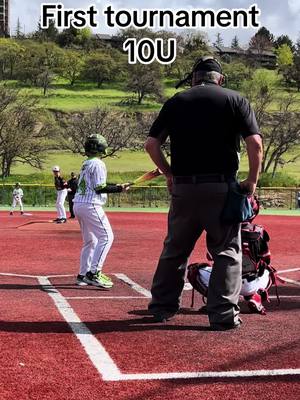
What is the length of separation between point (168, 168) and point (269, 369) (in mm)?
2129

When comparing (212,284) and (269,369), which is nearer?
(269,369)

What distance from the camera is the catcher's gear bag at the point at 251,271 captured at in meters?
5.74

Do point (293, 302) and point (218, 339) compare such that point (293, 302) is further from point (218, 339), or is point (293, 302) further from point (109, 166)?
point (109, 166)

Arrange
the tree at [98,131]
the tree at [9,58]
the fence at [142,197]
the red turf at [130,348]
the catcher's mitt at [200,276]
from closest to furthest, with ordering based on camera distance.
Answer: the red turf at [130,348]
the catcher's mitt at [200,276]
the fence at [142,197]
the tree at [98,131]
the tree at [9,58]

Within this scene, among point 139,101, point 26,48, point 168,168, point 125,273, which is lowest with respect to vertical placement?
point 125,273

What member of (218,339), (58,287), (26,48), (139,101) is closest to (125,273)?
(58,287)

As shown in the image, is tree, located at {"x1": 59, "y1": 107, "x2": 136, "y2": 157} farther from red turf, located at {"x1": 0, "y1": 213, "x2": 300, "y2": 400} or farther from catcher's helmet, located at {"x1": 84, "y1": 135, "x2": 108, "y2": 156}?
red turf, located at {"x1": 0, "y1": 213, "x2": 300, "y2": 400}

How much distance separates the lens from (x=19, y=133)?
53.9 m

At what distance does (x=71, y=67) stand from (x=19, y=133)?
55.9 m

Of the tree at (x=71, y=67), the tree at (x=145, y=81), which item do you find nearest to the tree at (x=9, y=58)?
the tree at (x=71, y=67)

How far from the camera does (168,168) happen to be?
540 cm

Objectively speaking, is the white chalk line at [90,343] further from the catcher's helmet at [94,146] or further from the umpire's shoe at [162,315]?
the catcher's helmet at [94,146]

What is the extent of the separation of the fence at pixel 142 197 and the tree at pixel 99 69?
230ft

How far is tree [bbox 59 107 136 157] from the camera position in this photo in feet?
200
